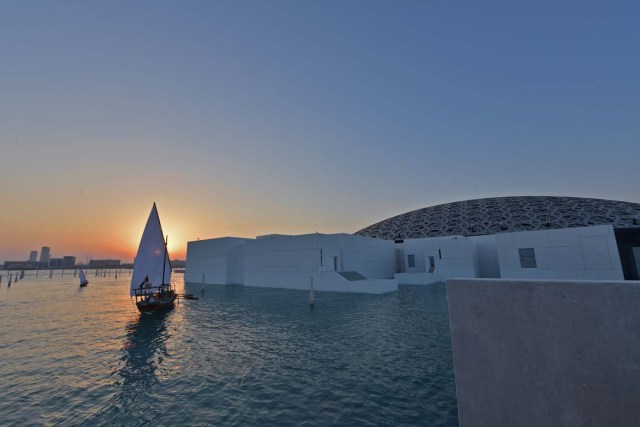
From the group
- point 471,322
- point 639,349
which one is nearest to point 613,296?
point 639,349

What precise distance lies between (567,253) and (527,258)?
354cm

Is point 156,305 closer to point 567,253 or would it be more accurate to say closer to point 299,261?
point 299,261

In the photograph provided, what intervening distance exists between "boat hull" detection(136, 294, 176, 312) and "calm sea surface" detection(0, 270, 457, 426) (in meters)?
3.69

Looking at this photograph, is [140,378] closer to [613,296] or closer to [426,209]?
[613,296]

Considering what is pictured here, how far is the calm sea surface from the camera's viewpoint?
26.8 feet

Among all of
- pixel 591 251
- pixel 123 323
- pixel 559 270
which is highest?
pixel 591 251

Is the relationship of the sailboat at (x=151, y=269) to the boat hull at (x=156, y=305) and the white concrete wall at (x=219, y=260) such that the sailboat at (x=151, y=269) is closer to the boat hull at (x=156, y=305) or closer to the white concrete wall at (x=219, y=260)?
the boat hull at (x=156, y=305)

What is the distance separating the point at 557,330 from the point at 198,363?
1317 centimetres

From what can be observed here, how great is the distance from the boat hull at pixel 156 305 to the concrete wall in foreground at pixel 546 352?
2770 centimetres

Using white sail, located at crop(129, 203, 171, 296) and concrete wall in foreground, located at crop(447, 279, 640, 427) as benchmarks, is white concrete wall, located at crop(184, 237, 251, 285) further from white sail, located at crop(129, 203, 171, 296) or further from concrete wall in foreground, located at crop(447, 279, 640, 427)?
concrete wall in foreground, located at crop(447, 279, 640, 427)

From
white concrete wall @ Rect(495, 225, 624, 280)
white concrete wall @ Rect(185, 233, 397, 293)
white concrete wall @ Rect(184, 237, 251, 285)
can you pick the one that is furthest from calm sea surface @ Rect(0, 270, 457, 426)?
white concrete wall @ Rect(184, 237, 251, 285)

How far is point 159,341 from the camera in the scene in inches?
634

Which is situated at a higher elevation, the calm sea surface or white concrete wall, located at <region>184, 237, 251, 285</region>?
white concrete wall, located at <region>184, 237, 251, 285</region>

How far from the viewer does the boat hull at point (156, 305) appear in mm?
24859
